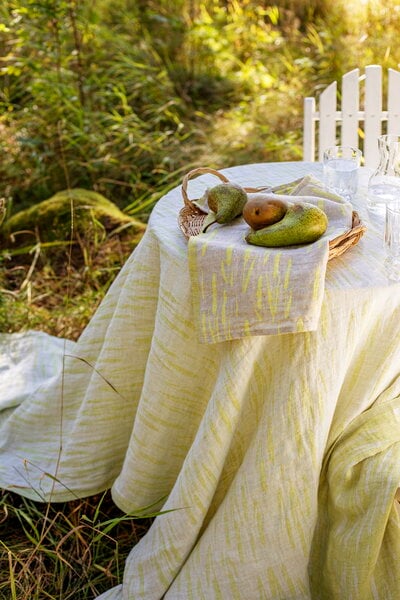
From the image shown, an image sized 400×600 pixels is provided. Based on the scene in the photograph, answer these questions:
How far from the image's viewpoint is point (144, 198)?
4.32 m

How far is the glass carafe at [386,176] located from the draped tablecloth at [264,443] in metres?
0.08

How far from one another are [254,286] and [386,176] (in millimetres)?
686

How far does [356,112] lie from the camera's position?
3.33 meters

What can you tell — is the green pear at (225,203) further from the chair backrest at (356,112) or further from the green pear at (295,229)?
the chair backrest at (356,112)

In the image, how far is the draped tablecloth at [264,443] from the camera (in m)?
1.75

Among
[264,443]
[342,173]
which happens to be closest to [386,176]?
[342,173]

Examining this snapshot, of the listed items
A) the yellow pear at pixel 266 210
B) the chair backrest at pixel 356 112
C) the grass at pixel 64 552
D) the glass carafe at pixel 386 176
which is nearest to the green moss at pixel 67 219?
the chair backrest at pixel 356 112

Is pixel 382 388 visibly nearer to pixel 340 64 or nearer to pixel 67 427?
pixel 67 427

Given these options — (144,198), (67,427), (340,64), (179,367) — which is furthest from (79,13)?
(179,367)

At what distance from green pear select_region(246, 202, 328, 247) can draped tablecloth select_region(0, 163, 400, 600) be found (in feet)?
0.33

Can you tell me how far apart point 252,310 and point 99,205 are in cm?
229

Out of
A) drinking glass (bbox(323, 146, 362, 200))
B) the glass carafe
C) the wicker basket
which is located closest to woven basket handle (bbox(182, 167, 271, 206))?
the wicker basket

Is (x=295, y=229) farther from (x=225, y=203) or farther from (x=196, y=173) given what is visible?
(x=196, y=173)

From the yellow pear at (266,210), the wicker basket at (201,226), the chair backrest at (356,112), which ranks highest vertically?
the yellow pear at (266,210)
